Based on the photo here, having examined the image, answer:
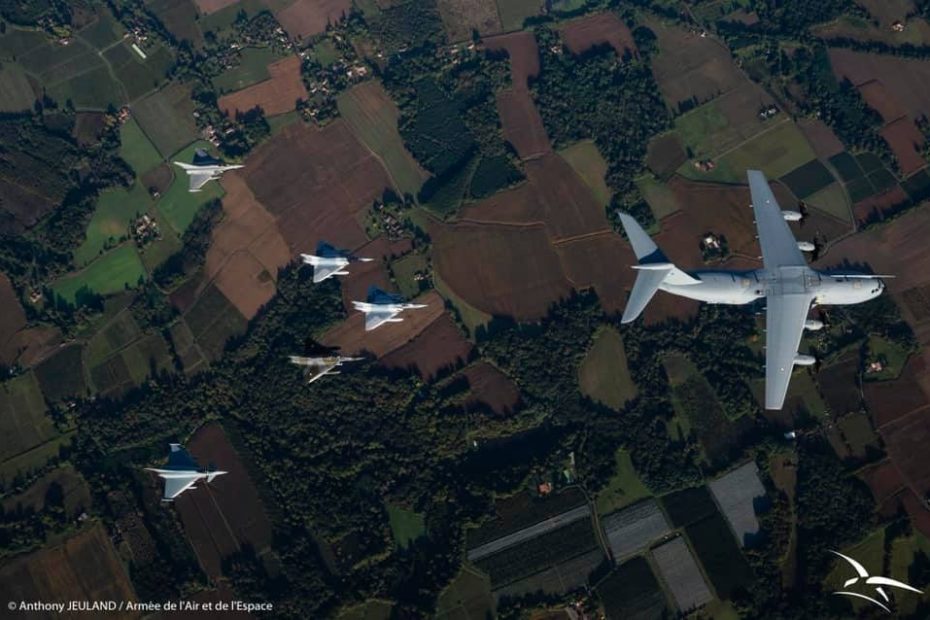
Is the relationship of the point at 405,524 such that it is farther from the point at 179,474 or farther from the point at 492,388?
the point at 179,474

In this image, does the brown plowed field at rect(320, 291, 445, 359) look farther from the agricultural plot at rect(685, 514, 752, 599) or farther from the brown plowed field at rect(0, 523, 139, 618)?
the agricultural plot at rect(685, 514, 752, 599)

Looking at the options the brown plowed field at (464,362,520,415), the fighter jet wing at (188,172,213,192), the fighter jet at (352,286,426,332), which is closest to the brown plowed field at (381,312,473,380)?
the brown plowed field at (464,362,520,415)

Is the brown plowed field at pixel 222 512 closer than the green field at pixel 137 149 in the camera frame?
Yes

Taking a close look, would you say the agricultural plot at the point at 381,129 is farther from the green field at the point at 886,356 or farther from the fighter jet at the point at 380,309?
the green field at the point at 886,356

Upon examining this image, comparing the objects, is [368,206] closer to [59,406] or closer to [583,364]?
[583,364]

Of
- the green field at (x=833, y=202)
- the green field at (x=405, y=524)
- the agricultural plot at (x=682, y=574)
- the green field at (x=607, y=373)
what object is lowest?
the agricultural plot at (x=682, y=574)

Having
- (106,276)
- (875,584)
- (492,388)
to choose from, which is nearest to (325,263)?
(492,388)

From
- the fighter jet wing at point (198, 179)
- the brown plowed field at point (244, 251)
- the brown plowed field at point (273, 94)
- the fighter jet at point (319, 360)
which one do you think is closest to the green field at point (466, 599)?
the fighter jet at point (319, 360)

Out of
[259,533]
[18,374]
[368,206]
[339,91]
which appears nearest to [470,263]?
[368,206]
